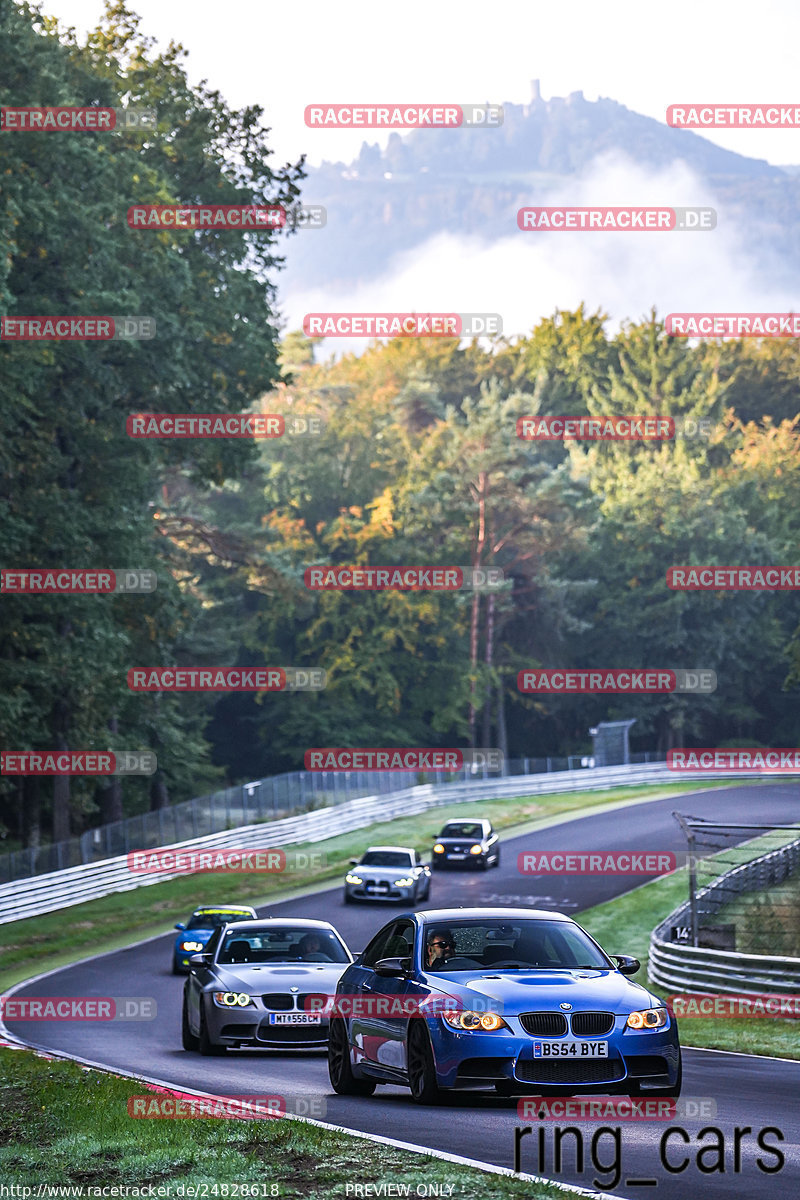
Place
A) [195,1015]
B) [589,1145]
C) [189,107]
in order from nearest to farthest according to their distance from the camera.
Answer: [589,1145] → [195,1015] → [189,107]

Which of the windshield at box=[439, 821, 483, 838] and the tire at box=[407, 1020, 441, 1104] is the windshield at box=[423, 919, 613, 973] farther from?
the windshield at box=[439, 821, 483, 838]

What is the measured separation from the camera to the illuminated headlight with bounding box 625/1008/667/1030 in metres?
10.5

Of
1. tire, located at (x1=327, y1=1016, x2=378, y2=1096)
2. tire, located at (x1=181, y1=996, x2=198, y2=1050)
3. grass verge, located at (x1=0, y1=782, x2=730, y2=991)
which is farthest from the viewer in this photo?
grass verge, located at (x1=0, y1=782, x2=730, y2=991)

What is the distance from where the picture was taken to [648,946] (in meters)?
32.8

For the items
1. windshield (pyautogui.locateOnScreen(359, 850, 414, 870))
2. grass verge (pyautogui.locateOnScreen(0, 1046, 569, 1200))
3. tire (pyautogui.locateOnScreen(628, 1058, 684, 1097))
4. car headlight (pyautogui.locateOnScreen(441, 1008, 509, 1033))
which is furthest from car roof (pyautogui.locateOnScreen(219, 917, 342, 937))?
windshield (pyautogui.locateOnScreen(359, 850, 414, 870))

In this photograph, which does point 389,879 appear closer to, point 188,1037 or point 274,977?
point 188,1037

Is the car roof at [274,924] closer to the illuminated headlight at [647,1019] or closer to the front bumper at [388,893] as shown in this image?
the illuminated headlight at [647,1019]

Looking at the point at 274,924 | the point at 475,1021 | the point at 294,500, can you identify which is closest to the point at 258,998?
the point at 274,924

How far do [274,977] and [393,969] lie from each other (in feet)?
14.3

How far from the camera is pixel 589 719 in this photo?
89.9 metres

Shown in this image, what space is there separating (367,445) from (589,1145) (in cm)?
8219

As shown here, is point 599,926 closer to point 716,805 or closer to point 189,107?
point 716,805

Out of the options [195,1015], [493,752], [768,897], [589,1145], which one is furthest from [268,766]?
[589,1145]

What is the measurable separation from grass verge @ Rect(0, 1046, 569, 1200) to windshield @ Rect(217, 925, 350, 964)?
527 centimetres
